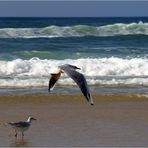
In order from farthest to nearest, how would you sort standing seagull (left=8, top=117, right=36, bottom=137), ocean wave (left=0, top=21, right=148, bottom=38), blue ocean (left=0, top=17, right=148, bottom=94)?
ocean wave (left=0, top=21, right=148, bottom=38)
blue ocean (left=0, top=17, right=148, bottom=94)
standing seagull (left=8, top=117, right=36, bottom=137)

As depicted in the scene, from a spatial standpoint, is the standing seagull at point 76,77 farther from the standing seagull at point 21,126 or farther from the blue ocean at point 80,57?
the standing seagull at point 21,126

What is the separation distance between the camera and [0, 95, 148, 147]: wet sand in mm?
7215

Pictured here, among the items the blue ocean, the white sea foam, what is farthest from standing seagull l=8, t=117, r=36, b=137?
the white sea foam

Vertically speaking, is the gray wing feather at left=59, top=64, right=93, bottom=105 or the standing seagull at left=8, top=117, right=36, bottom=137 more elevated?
the gray wing feather at left=59, top=64, right=93, bottom=105

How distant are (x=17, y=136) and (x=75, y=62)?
27.2 feet

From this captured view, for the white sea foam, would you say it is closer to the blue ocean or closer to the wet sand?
the blue ocean

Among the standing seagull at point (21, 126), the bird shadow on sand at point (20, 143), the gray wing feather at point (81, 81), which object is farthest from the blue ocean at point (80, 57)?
the standing seagull at point (21, 126)

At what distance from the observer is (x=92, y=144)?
702 centimetres

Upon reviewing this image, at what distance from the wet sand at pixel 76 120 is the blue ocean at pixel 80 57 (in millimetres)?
1054

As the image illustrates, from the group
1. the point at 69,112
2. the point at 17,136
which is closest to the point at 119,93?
the point at 69,112

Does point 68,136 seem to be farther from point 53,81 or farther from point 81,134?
point 53,81

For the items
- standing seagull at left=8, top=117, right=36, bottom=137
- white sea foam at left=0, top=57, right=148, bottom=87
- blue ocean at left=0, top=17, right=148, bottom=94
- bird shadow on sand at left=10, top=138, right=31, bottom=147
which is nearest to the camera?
bird shadow on sand at left=10, top=138, right=31, bottom=147

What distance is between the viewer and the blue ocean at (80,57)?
11.9 m

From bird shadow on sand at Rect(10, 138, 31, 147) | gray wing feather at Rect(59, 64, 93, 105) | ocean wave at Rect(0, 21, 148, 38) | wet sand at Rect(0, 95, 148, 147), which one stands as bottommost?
bird shadow on sand at Rect(10, 138, 31, 147)
